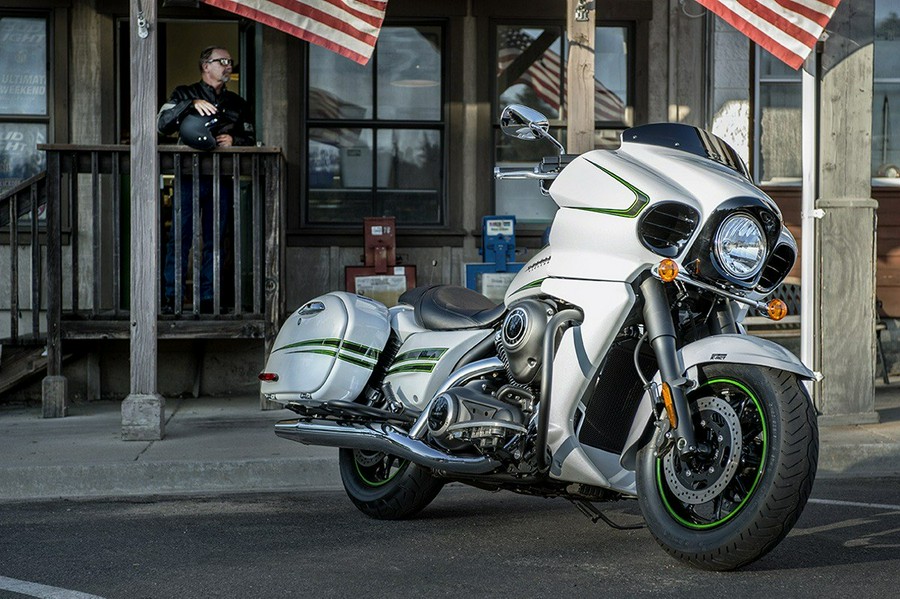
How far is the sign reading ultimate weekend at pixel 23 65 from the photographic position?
10.4 metres

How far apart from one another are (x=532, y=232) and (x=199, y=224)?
2.82 meters

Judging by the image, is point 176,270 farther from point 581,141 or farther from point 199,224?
point 581,141

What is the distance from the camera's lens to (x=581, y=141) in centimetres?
851

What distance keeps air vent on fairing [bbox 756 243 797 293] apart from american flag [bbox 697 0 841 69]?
12.0 feet

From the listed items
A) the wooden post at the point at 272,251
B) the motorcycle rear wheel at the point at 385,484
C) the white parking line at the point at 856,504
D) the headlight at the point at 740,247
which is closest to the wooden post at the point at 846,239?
the white parking line at the point at 856,504

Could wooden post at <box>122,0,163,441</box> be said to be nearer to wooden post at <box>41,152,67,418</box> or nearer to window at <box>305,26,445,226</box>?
wooden post at <box>41,152,67,418</box>

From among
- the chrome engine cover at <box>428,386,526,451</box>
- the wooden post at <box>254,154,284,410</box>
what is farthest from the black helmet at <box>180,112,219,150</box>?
the chrome engine cover at <box>428,386,526,451</box>

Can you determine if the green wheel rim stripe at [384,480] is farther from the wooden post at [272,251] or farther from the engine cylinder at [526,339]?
the wooden post at [272,251]

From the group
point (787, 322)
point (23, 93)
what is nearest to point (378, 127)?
point (23, 93)

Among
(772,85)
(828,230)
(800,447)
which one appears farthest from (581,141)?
(800,447)

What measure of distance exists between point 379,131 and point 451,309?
525cm

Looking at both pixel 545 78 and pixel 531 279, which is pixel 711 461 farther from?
pixel 545 78

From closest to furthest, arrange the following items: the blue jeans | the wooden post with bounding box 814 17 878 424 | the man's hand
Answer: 1. the wooden post with bounding box 814 17 878 424
2. the man's hand
3. the blue jeans

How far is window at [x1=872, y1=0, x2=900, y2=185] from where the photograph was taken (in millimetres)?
11414
